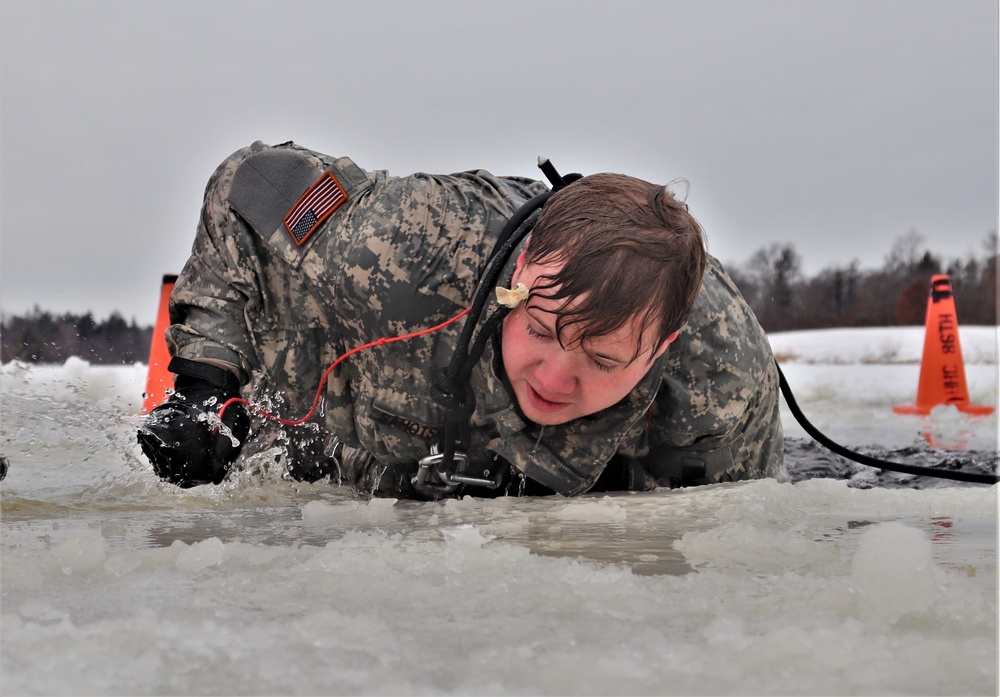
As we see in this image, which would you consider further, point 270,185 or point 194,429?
A: point 270,185

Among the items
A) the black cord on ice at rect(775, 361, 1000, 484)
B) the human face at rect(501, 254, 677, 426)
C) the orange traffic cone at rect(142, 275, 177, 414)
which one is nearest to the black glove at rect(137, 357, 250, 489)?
the human face at rect(501, 254, 677, 426)

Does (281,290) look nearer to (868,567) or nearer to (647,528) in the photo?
Result: (647,528)

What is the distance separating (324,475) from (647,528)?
1562 mm

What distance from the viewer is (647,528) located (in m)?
1.84

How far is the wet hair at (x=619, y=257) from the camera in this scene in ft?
5.97

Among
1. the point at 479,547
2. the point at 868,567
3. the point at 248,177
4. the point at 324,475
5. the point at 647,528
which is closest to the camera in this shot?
the point at 868,567

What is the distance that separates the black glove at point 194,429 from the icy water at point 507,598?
0.29 meters

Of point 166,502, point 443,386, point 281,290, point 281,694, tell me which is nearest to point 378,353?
point 443,386

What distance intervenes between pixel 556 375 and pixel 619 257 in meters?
0.29

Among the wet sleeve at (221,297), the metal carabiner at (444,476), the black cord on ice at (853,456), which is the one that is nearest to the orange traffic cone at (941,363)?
the black cord on ice at (853,456)

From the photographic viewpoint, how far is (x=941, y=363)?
5.68 meters

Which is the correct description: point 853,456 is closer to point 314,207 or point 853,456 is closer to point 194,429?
point 314,207

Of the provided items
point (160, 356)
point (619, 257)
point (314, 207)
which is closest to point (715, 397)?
point (619, 257)

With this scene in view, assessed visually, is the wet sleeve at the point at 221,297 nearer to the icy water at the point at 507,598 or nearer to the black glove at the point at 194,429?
the black glove at the point at 194,429
